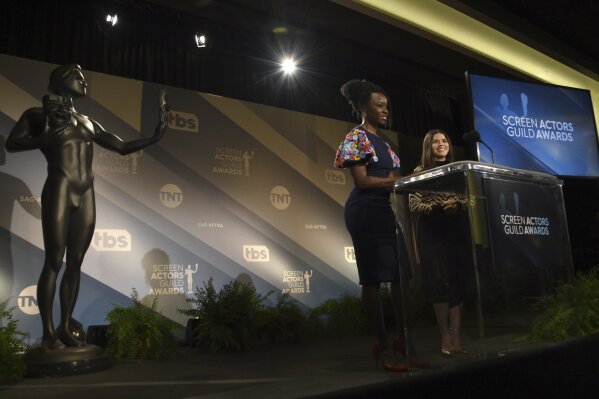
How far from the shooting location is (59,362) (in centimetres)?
274

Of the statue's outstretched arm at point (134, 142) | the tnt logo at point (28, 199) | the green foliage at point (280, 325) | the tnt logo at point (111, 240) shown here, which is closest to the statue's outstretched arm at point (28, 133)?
the statue's outstretched arm at point (134, 142)

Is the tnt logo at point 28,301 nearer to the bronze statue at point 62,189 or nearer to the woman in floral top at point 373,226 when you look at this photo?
the bronze statue at point 62,189

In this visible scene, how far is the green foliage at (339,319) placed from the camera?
14.9 feet

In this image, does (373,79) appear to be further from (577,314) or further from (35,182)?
(577,314)

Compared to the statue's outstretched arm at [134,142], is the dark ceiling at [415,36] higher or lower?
higher

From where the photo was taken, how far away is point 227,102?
16.6 feet

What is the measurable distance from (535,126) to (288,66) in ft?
9.75

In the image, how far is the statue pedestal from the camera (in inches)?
107

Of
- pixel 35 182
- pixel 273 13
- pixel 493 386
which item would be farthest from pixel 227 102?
pixel 493 386

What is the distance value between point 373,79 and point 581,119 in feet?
9.42

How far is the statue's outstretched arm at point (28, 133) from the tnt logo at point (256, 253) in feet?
7.69

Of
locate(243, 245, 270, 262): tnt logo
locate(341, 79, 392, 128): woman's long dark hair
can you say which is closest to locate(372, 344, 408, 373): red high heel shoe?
locate(341, 79, 392, 128): woman's long dark hair

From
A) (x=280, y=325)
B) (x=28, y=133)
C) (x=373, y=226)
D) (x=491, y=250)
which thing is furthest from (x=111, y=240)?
(x=491, y=250)

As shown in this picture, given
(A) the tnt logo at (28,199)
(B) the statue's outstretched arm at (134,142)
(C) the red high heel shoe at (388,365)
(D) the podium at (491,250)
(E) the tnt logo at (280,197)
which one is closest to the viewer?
(D) the podium at (491,250)
